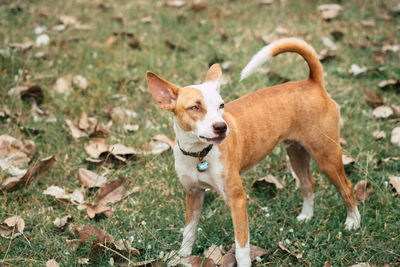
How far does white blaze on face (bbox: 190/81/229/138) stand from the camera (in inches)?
96.2

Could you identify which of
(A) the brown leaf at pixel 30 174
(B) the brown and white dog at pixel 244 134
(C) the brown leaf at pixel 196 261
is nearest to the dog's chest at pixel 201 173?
(B) the brown and white dog at pixel 244 134

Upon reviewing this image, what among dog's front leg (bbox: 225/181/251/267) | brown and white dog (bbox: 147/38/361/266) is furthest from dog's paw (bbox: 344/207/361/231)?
dog's front leg (bbox: 225/181/251/267)

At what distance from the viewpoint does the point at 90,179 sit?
11.5 ft

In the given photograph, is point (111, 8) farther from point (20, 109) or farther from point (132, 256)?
point (132, 256)

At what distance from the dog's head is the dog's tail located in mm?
370

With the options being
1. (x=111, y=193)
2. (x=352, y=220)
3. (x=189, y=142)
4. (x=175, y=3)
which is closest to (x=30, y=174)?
(x=111, y=193)

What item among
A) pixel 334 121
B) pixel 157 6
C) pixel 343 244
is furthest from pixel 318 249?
pixel 157 6

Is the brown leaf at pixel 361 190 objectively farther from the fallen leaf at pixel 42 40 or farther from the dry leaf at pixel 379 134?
the fallen leaf at pixel 42 40

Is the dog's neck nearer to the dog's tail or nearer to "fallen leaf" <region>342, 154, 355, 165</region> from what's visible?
the dog's tail

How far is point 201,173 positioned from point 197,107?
42 centimetres

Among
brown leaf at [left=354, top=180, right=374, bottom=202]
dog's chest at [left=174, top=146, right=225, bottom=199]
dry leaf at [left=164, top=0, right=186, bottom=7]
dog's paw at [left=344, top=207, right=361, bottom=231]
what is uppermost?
dog's chest at [left=174, top=146, right=225, bottom=199]

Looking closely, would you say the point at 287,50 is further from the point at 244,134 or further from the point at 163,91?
the point at 163,91

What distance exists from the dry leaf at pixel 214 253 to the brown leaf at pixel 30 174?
1.43 m

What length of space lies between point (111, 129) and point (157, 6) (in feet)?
9.53
